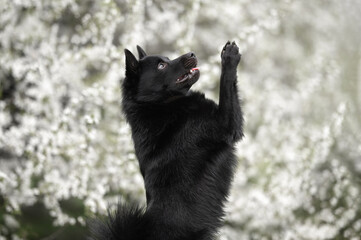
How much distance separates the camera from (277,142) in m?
6.26

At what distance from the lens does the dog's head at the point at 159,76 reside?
3.19m

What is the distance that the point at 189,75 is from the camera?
3180 millimetres

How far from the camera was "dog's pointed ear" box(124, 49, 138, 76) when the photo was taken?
3.30 meters

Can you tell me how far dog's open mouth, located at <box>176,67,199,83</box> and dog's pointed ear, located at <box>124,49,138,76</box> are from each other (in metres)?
0.33

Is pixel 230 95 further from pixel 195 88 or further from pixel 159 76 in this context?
pixel 195 88

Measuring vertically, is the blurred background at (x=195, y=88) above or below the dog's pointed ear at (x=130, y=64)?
above

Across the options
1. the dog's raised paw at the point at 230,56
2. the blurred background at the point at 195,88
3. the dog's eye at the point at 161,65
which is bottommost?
the dog's raised paw at the point at 230,56

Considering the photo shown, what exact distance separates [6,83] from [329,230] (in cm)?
412

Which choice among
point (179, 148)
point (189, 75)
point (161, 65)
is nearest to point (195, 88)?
point (161, 65)

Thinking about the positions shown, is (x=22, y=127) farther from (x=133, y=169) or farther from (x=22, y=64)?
(x=133, y=169)

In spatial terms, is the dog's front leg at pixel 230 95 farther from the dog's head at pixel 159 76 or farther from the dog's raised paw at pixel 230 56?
the dog's head at pixel 159 76

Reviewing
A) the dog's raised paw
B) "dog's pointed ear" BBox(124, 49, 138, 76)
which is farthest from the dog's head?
Answer: the dog's raised paw

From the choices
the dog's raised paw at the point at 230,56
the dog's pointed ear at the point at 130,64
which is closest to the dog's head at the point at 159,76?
the dog's pointed ear at the point at 130,64

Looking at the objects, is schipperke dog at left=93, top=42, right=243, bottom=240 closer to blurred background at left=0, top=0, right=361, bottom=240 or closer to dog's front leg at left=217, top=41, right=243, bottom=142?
dog's front leg at left=217, top=41, right=243, bottom=142
